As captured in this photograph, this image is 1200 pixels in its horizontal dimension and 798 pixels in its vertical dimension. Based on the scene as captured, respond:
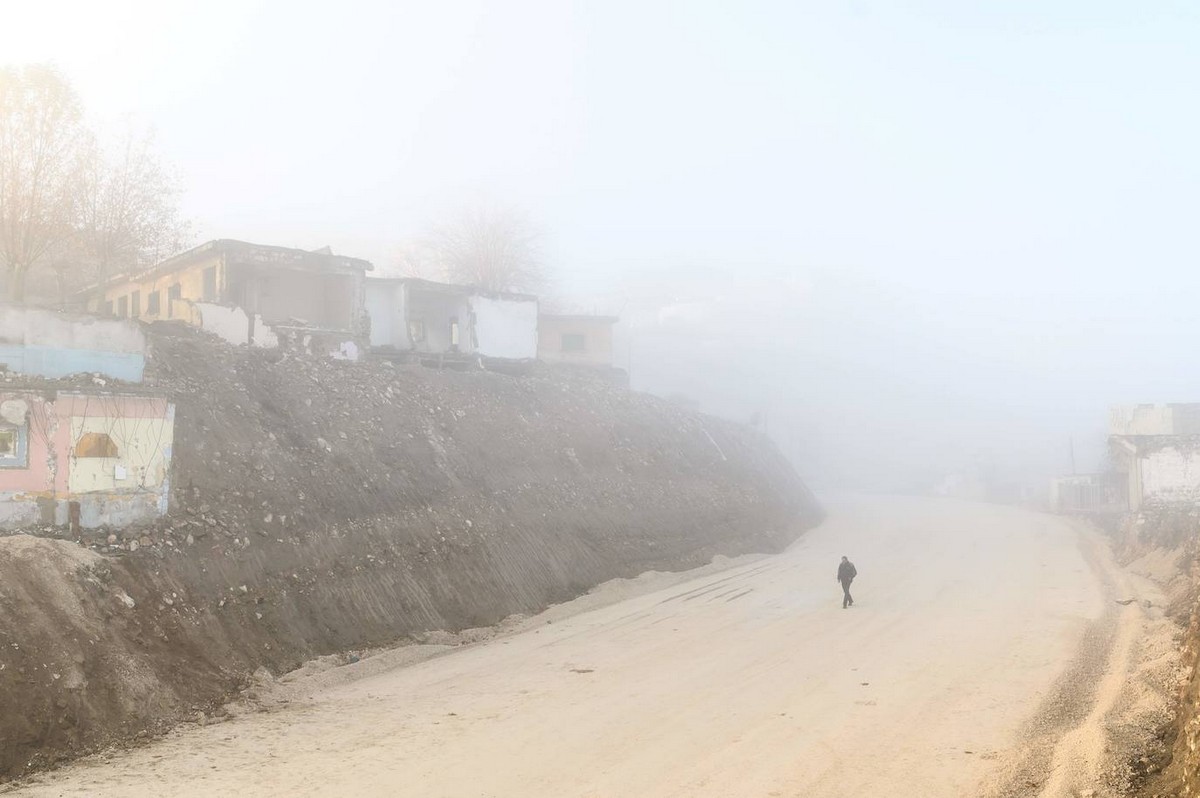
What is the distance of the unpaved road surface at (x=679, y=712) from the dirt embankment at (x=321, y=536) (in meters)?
1.69

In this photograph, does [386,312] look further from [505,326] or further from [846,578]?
[846,578]

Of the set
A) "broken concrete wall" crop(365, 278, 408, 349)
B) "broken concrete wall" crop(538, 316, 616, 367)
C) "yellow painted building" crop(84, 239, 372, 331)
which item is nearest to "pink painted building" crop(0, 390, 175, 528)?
"yellow painted building" crop(84, 239, 372, 331)

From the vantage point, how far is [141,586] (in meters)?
19.2

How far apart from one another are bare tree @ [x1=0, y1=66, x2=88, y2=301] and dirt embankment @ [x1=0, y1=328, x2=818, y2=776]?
29.0 feet

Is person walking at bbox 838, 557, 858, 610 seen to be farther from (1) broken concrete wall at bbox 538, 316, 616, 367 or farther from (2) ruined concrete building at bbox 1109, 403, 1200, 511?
(1) broken concrete wall at bbox 538, 316, 616, 367

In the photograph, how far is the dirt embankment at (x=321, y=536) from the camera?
16859 mm

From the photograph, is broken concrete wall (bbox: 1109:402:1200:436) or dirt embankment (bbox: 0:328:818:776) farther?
broken concrete wall (bbox: 1109:402:1200:436)

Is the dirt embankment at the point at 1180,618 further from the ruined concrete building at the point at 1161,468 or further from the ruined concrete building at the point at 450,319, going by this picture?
the ruined concrete building at the point at 450,319

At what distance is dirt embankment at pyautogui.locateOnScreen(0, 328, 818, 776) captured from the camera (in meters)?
16.9

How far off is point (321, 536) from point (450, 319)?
77.5 feet

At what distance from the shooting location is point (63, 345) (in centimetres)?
2252

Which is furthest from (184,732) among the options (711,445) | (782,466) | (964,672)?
(782,466)

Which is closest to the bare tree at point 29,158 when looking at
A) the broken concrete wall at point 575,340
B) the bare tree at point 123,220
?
the bare tree at point 123,220

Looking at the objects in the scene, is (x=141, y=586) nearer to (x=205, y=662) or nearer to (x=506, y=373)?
(x=205, y=662)
